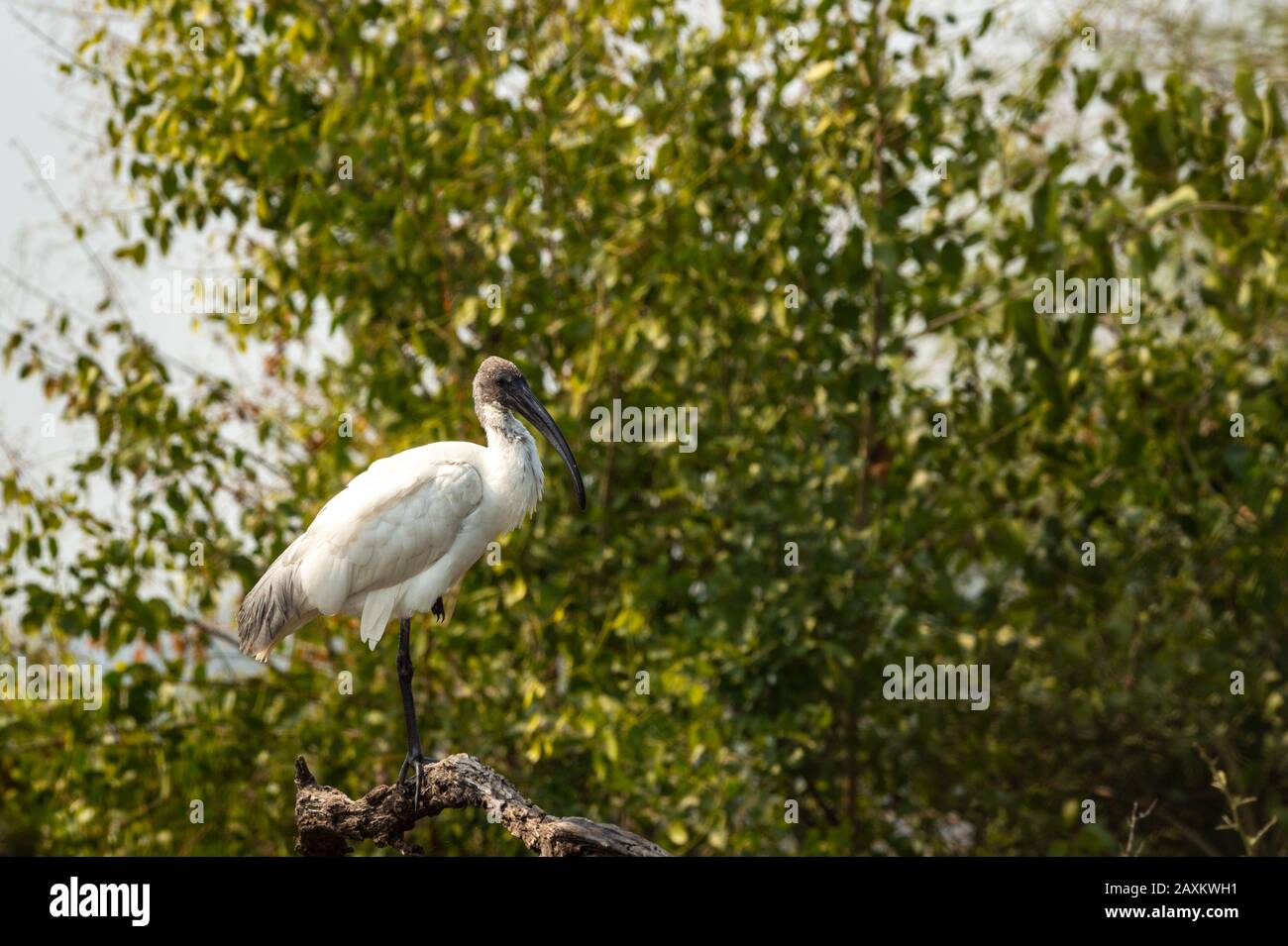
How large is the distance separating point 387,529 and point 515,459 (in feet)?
1.31

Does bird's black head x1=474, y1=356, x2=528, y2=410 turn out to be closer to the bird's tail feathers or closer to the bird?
the bird

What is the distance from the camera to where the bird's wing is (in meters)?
4.10

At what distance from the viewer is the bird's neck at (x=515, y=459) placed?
4.18m

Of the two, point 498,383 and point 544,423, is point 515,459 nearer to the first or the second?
point 544,423

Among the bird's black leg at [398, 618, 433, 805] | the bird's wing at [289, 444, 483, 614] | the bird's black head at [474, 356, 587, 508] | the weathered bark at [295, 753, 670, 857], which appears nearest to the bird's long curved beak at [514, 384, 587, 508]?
the bird's black head at [474, 356, 587, 508]

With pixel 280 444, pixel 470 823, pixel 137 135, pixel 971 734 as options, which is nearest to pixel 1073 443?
pixel 971 734

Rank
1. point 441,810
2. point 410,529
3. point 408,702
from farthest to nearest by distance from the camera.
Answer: point 408,702, point 410,529, point 441,810

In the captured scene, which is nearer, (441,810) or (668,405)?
(441,810)

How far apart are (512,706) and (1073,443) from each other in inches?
98.3

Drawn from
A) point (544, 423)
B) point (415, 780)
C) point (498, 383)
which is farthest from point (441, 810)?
point (498, 383)

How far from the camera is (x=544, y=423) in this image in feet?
14.1

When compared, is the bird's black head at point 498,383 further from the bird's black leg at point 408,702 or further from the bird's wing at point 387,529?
the bird's black leg at point 408,702

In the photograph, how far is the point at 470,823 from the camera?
6.28 m

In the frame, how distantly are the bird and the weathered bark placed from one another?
23 cm
